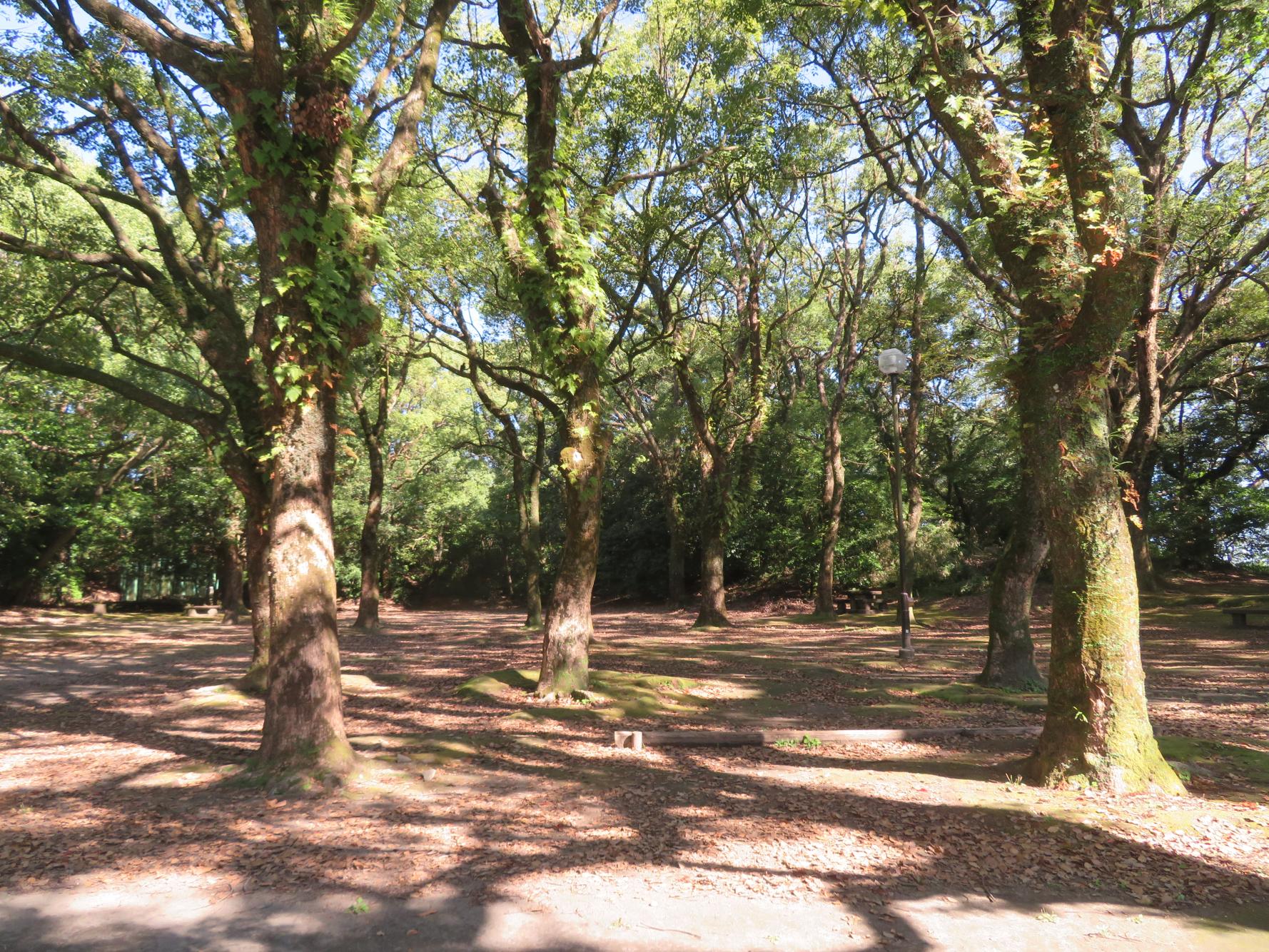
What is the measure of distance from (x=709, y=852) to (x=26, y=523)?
22.9 m

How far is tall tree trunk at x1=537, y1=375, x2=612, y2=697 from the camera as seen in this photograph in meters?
9.18

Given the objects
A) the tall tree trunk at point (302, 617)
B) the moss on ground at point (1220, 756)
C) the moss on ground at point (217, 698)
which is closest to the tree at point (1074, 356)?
the moss on ground at point (1220, 756)

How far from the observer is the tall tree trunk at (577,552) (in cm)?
918

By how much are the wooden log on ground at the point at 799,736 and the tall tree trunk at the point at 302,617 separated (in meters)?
2.69

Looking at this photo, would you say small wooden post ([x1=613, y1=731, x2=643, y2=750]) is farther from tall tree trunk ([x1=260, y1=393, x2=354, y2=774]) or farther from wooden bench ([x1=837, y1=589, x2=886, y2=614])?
wooden bench ([x1=837, y1=589, x2=886, y2=614])

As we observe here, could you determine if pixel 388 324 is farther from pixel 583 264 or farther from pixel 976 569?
pixel 976 569

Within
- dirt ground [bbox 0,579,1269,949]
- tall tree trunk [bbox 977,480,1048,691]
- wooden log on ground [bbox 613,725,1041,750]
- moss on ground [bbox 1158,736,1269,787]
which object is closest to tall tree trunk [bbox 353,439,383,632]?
dirt ground [bbox 0,579,1269,949]

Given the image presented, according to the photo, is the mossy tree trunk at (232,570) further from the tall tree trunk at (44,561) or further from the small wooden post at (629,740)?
the small wooden post at (629,740)

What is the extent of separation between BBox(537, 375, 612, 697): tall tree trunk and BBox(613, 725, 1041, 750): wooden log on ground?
70.1 inches

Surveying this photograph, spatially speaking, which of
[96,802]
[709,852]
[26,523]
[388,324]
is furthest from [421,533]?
[709,852]

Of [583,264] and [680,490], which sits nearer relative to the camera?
[583,264]

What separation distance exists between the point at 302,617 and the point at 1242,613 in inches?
711

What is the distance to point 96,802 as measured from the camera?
5.52 meters

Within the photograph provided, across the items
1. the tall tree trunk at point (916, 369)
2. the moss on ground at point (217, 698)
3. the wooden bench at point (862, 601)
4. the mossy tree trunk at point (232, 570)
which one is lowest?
the moss on ground at point (217, 698)
